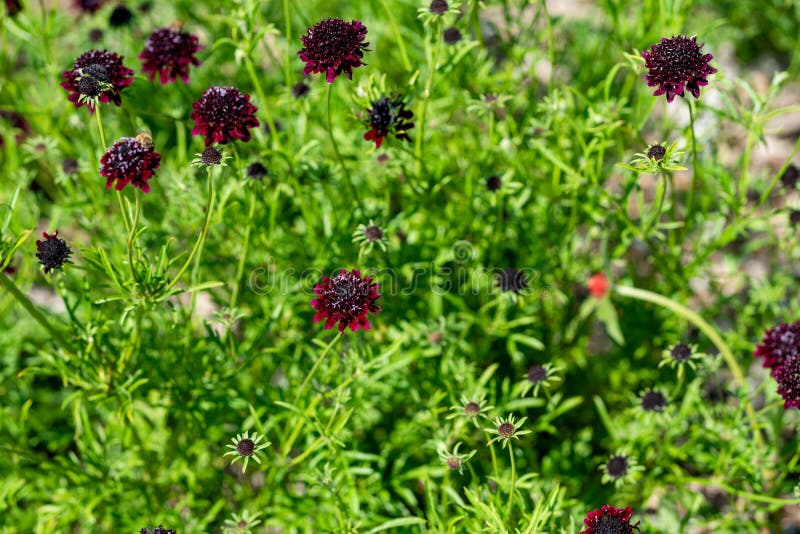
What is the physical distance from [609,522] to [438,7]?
6.24ft

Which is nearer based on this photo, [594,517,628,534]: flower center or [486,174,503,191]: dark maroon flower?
[594,517,628,534]: flower center

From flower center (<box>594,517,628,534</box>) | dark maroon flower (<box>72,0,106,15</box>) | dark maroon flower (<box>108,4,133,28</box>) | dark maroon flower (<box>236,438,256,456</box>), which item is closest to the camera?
flower center (<box>594,517,628,534</box>)

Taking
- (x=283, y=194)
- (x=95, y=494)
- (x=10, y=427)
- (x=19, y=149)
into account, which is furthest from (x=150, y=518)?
(x=19, y=149)

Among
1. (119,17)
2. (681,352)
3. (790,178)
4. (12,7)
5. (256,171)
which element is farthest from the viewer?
(119,17)

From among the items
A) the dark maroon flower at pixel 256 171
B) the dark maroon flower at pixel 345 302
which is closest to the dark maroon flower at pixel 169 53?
the dark maroon flower at pixel 256 171

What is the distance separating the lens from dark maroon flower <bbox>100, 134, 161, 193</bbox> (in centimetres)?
241

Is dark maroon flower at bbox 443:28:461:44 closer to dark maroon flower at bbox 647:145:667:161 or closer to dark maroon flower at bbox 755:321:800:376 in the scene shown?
dark maroon flower at bbox 647:145:667:161

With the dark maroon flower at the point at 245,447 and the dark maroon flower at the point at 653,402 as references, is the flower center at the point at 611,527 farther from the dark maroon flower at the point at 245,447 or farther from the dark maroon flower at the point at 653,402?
the dark maroon flower at the point at 245,447

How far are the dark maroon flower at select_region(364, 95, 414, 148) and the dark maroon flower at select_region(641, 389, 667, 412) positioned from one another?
1.41 metres

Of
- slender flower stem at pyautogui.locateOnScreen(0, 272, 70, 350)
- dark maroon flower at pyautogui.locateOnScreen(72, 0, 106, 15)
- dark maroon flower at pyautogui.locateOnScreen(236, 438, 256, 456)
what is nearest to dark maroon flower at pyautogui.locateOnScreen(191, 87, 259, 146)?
slender flower stem at pyautogui.locateOnScreen(0, 272, 70, 350)

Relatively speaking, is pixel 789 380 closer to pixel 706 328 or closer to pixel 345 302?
pixel 706 328

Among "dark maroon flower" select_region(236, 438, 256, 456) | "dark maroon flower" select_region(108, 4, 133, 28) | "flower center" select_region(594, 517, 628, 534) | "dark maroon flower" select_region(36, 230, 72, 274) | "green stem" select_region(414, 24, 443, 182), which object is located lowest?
"flower center" select_region(594, 517, 628, 534)

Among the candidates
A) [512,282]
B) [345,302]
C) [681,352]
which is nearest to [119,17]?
[345,302]

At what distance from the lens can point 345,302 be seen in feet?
8.03
